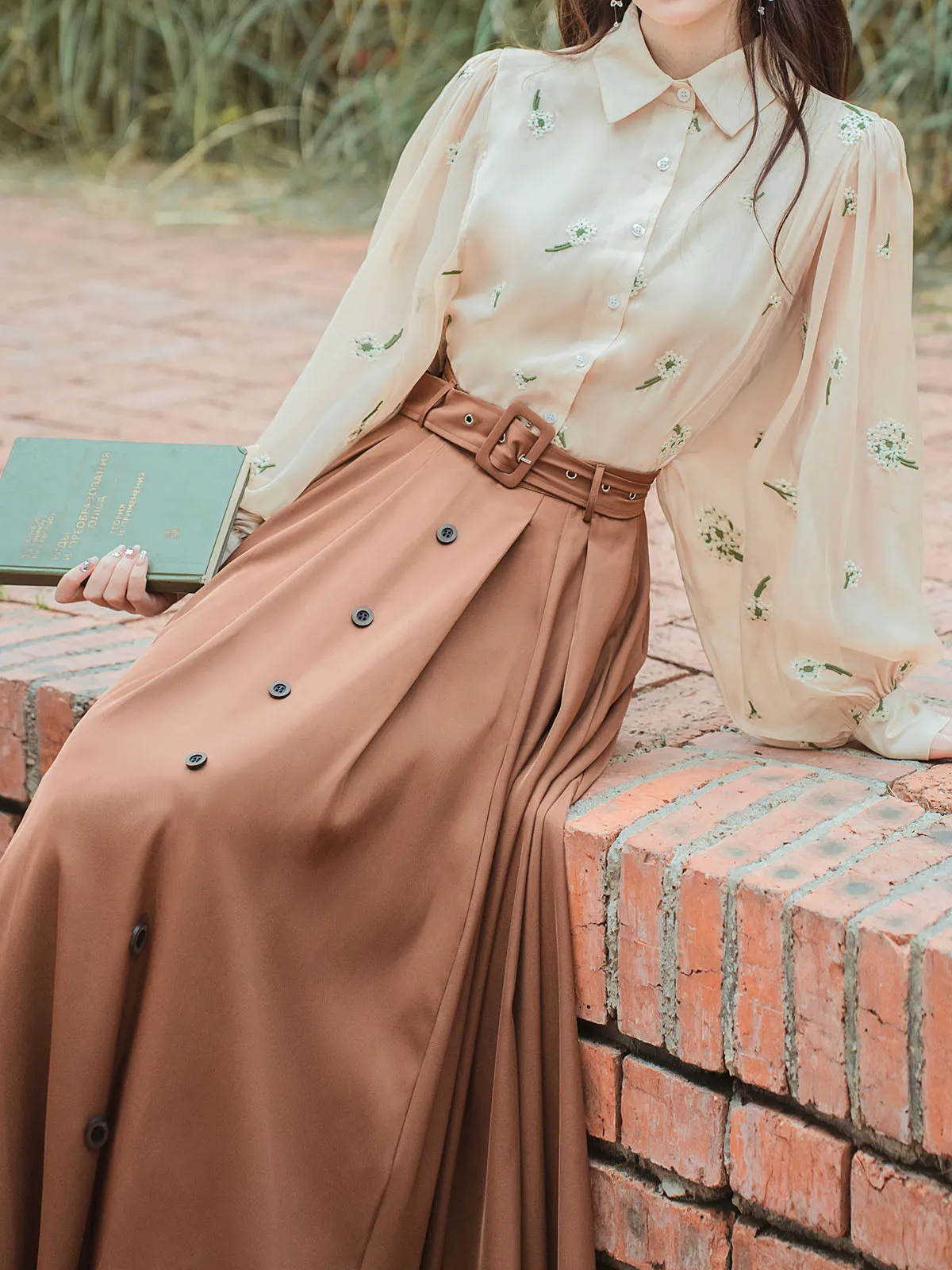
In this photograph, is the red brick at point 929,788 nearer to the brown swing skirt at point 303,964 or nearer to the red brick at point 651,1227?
the brown swing skirt at point 303,964

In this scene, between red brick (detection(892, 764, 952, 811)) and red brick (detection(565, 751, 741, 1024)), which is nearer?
red brick (detection(565, 751, 741, 1024))

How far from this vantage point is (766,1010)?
162cm

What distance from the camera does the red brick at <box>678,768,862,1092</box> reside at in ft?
5.35

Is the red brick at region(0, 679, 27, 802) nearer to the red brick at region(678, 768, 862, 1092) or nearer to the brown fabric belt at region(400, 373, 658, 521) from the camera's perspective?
the brown fabric belt at region(400, 373, 658, 521)

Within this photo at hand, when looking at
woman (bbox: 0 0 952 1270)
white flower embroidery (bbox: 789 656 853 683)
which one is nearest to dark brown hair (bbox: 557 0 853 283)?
woman (bbox: 0 0 952 1270)

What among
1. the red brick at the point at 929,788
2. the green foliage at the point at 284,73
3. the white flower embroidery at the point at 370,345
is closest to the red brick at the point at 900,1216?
the red brick at the point at 929,788

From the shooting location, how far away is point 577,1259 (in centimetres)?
174

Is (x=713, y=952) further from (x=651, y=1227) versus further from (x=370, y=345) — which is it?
(x=370, y=345)

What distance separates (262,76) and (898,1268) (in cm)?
665

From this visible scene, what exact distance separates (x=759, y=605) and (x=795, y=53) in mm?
643

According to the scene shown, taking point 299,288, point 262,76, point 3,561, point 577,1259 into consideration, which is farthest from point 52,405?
point 262,76

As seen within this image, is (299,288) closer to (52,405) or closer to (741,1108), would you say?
(52,405)

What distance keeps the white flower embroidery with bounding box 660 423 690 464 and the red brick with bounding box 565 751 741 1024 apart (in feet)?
1.34

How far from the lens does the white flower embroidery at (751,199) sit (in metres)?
1.90
